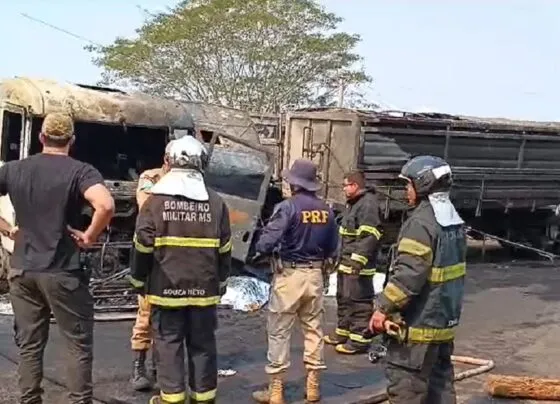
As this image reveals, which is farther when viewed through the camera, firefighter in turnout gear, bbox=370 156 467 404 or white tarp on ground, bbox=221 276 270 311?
white tarp on ground, bbox=221 276 270 311

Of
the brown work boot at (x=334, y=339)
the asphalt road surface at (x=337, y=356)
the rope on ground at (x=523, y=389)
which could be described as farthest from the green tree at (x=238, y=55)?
the rope on ground at (x=523, y=389)

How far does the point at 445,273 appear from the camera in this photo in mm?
4832

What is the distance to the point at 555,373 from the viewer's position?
7.68 meters

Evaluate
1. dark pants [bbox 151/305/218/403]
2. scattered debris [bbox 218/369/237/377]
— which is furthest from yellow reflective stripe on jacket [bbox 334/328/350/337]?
dark pants [bbox 151/305/218/403]

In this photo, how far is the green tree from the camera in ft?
79.8

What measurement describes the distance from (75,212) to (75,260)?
27 centimetres

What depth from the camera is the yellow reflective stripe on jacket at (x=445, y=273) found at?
15.7 ft

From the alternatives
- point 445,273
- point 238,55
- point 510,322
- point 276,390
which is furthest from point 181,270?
point 238,55

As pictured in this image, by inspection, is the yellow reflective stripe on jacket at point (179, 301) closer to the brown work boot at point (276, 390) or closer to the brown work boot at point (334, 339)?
the brown work boot at point (276, 390)

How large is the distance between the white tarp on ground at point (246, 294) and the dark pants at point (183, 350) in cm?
442

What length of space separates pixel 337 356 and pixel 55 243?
3.48 metres

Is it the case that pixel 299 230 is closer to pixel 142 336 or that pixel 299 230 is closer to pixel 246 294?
pixel 142 336

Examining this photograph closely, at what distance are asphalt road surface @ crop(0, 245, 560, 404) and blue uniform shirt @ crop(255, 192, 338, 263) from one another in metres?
1.07

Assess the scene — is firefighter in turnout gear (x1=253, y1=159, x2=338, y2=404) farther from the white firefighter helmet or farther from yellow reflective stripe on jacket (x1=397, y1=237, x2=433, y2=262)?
yellow reflective stripe on jacket (x1=397, y1=237, x2=433, y2=262)
